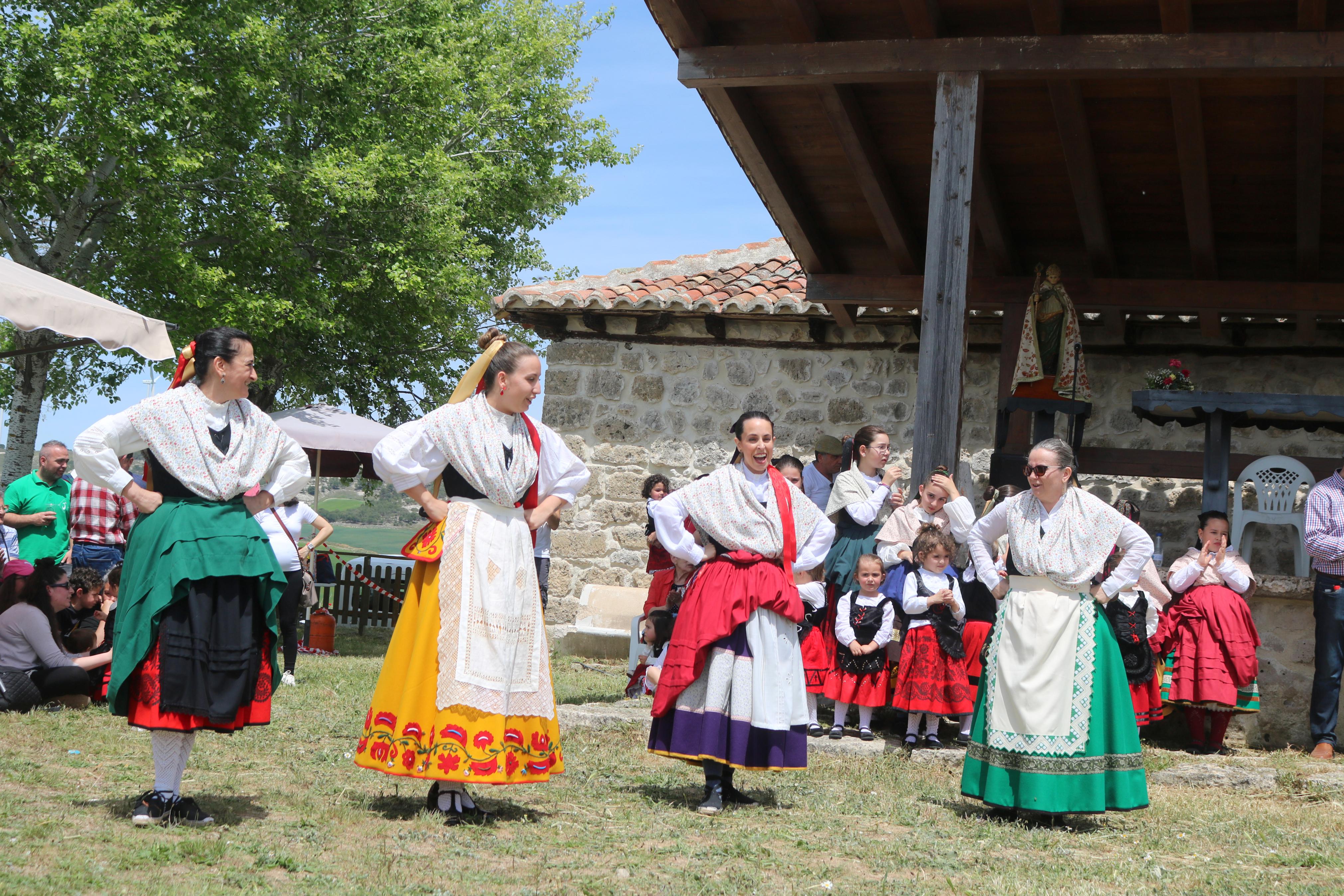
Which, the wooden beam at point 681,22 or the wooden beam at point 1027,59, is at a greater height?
the wooden beam at point 681,22

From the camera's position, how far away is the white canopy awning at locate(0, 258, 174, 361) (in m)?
6.10

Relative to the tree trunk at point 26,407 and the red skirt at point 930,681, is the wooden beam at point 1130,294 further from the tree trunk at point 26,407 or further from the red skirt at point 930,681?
the tree trunk at point 26,407

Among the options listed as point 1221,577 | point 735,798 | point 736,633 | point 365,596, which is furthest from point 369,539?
point 736,633

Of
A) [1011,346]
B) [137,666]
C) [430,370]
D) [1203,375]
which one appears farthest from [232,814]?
[430,370]

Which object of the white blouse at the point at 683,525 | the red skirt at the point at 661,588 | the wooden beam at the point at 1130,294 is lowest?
the red skirt at the point at 661,588

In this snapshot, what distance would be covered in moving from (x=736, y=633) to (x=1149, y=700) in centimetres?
327

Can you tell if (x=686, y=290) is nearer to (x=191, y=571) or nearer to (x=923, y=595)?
(x=923, y=595)

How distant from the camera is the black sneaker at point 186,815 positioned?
4098 mm

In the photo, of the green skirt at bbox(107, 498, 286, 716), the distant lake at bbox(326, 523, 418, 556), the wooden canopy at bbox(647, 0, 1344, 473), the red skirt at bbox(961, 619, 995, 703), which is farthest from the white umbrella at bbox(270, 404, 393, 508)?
the green skirt at bbox(107, 498, 286, 716)

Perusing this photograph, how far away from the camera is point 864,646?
664 cm

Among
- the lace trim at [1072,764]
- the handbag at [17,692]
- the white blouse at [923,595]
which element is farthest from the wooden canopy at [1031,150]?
the handbag at [17,692]

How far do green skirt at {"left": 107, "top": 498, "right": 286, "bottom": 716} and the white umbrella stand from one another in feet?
22.5

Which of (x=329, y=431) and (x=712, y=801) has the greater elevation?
(x=329, y=431)

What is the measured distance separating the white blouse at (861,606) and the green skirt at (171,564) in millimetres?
3417
